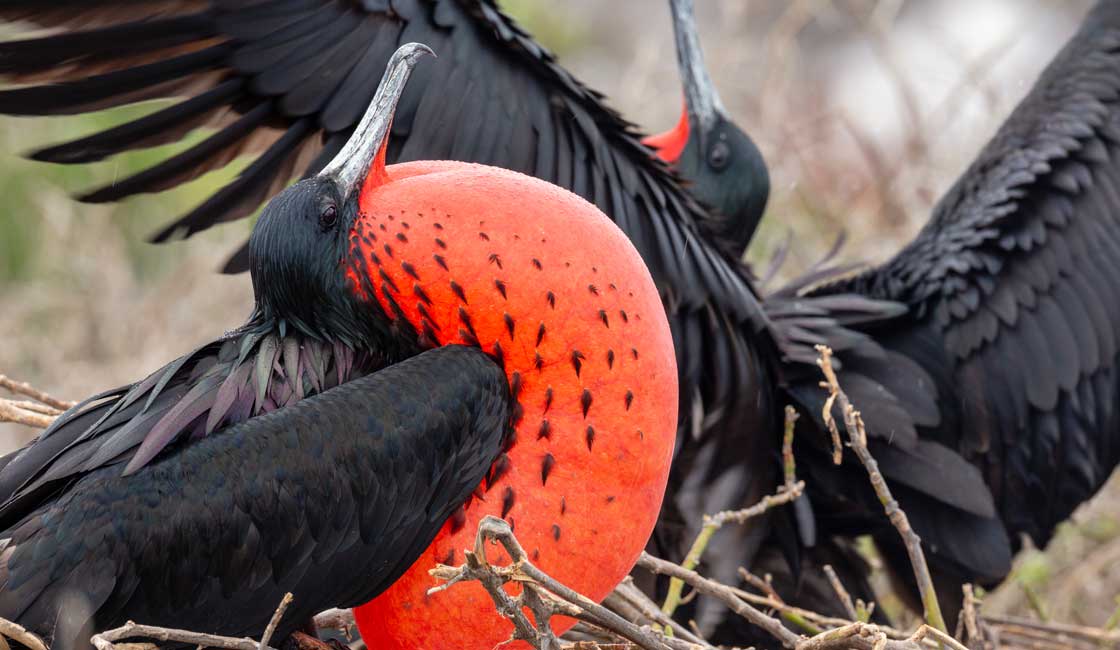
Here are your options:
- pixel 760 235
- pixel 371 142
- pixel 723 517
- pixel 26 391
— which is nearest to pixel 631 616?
pixel 723 517

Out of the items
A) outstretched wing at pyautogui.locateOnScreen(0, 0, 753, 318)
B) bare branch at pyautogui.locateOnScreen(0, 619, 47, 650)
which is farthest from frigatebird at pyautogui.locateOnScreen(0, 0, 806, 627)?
bare branch at pyautogui.locateOnScreen(0, 619, 47, 650)

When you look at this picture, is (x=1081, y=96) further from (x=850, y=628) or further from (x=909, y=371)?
(x=850, y=628)

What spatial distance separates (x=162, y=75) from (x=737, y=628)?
1.74 m

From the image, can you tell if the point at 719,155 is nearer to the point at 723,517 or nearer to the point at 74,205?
the point at 723,517

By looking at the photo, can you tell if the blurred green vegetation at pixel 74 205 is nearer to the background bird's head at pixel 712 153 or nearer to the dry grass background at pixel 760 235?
the dry grass background at pixel 760 235

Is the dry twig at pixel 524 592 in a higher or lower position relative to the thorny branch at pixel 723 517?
higher

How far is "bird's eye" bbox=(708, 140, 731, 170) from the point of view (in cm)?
429

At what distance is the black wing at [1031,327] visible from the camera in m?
3.58

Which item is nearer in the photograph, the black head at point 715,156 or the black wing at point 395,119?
the black wing at point 395,119

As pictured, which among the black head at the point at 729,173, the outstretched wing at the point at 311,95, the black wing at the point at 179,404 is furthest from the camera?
the black head at the point at 729,173

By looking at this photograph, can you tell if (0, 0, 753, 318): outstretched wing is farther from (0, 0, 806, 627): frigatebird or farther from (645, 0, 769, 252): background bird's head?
(645, 0, 769, 252): background bird's head

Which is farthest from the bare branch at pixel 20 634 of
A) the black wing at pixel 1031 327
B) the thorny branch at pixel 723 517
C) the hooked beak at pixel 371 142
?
the black wing at pixel 1031 327

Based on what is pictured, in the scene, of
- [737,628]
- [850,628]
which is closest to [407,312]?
[850,628]

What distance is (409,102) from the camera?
306 cm
